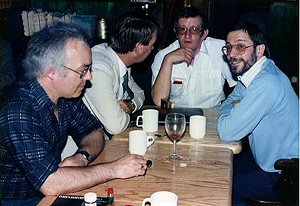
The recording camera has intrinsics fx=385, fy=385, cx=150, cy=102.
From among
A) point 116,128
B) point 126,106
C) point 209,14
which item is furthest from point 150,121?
point 209,14

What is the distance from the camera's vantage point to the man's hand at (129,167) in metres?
1.56

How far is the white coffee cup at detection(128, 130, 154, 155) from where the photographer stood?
1806 mm

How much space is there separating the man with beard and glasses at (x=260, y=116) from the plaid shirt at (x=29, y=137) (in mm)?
844

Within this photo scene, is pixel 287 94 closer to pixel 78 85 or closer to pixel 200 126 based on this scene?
pixel 200 126

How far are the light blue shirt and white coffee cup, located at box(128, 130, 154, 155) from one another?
449 millimetres

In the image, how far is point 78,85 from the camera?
5.94 ft

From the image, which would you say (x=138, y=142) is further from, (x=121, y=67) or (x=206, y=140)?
(x=121, y=67)

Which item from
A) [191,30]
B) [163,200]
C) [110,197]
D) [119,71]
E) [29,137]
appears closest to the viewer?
[163,200]

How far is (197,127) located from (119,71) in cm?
74

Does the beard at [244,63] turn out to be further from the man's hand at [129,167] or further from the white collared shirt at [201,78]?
the man's hand at [129,167]

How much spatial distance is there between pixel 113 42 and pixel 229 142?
3.40 ft

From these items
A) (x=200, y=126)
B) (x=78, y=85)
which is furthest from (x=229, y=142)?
(x=78, y=85)

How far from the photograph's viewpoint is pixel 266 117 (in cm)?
208

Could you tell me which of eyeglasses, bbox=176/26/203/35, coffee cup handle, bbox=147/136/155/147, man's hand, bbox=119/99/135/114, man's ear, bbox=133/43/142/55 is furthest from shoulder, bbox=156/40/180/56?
coffee cup handle, bbox=147/136/155/147
